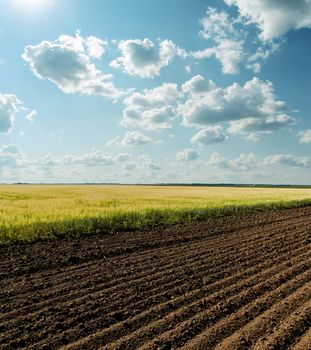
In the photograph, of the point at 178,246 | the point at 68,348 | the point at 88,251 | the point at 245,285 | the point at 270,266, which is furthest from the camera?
the point at 178,246

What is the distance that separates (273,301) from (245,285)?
1061mm

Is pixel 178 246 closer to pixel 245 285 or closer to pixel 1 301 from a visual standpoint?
pixel 245 285

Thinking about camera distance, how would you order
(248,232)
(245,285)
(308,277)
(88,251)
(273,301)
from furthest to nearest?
1. (248,232)
2. (88,251)
3. (308,277)
4. (245,285)
5. (273,301)

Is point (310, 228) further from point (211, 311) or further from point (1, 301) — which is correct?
point (1, 301)

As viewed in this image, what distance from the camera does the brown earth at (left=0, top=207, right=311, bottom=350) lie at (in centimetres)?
571

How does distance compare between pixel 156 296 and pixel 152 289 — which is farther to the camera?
pixel 152 289

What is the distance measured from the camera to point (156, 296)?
7.49 meters

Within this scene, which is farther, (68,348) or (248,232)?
(248,232)

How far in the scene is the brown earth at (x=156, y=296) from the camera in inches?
225

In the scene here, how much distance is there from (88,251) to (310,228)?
11.2m

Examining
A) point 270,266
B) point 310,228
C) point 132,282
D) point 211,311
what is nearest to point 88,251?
point 132,282

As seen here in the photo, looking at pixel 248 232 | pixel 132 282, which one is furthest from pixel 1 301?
pixel 248 232

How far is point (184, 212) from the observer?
23.5 m

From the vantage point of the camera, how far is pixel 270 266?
33.1 ft
